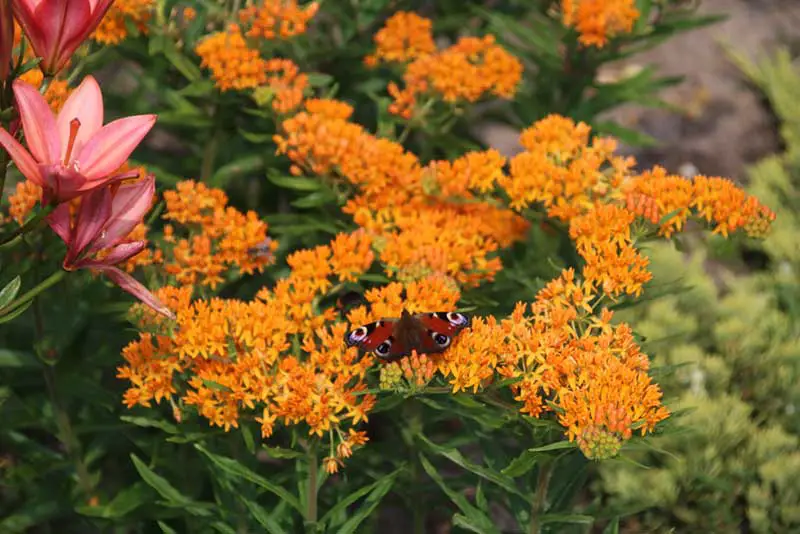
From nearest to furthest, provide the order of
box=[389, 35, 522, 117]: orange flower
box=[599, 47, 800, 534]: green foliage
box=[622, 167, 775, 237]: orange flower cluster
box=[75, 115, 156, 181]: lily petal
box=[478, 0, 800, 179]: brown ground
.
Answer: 1. box=[75, 115, 156, 181]: lily petal
2. box=[622, 167, 775, 237]: orange flower cluster
3. box=[389, 35, 522, 117]: orange flower
4. box=[599, 47, 800, 534]: green foliage
5. box=[478, 0, 800, 179]: brown ground

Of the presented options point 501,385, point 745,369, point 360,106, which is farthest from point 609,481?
point 501,385

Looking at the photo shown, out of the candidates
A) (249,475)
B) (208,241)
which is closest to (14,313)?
(249,475)

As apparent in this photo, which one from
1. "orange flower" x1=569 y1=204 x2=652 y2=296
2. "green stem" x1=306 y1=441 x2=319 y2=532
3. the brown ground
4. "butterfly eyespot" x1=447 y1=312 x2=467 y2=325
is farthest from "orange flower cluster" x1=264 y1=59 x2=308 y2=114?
the brown ground

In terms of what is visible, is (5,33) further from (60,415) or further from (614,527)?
(614,527)

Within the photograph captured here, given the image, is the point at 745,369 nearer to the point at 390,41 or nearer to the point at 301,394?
the point at 390,41

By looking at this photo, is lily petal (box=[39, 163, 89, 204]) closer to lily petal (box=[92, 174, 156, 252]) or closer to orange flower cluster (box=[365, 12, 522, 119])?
lily petal (box=[92, 174, 156, 252])

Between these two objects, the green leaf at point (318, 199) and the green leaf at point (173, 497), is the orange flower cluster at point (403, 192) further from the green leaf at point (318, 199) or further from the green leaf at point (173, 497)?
the green leaf at point (173, 497)
